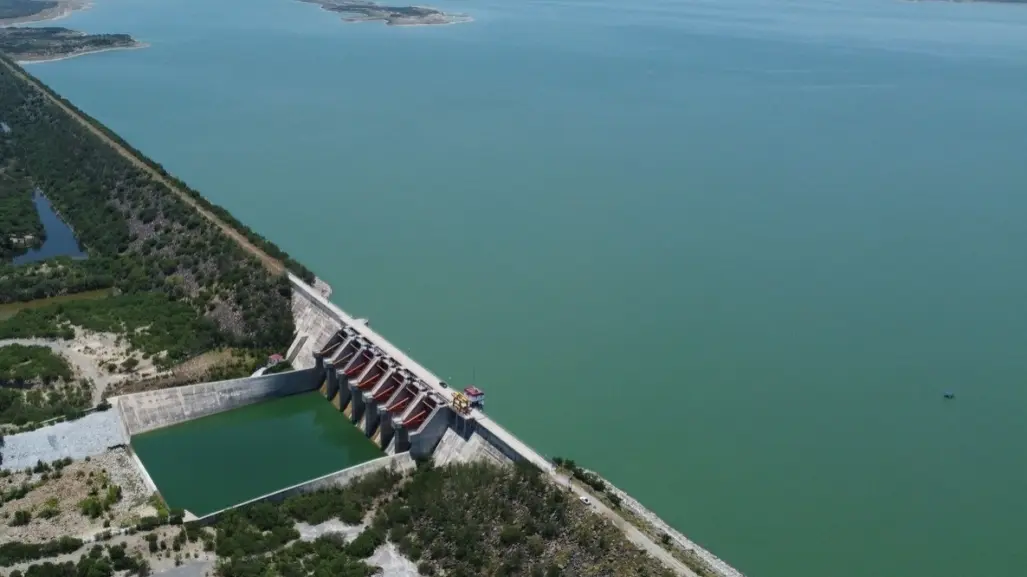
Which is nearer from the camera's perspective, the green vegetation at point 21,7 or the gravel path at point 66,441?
the gravel path at point 66,441

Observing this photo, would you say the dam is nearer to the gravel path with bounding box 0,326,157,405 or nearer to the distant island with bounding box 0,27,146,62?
the gravel path with bounding box 0,326,157,405

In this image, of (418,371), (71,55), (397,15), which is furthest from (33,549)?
(397,15)

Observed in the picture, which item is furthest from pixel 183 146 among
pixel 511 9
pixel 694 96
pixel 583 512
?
pixel 511 9

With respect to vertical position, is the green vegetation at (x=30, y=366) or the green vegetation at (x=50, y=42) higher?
the green vegetation at (x=50, y=42)

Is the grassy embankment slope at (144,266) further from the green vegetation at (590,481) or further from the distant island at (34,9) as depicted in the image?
the distant island at (34,9)

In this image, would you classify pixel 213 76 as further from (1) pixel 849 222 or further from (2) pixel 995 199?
(2) pixel 995 199

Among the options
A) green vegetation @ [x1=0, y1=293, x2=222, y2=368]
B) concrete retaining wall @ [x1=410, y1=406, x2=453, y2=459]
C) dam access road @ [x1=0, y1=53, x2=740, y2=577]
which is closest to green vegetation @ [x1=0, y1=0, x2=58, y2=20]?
dam access road @ [x1=0, y1=53, x2=740, y2=577]

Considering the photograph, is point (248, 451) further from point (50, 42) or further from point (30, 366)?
point (50, 42)

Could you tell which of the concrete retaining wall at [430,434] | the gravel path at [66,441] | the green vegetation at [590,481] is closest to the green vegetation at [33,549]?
the gravel path at [66,441]
